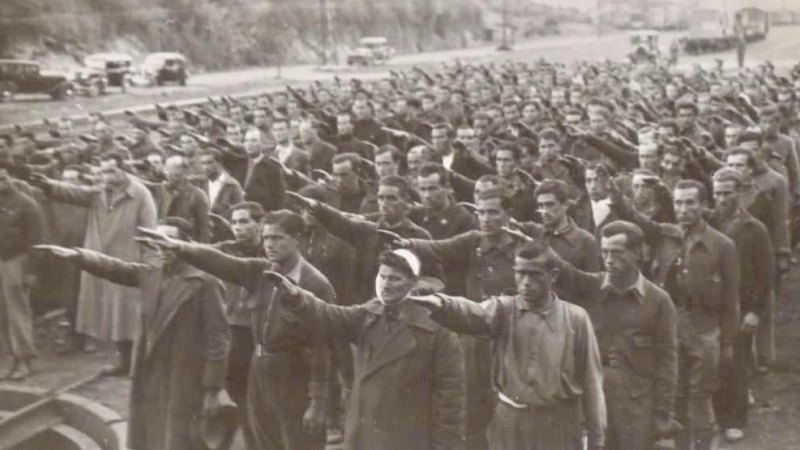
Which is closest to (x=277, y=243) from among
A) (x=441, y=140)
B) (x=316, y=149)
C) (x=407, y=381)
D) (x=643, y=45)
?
(x=407, y=381)

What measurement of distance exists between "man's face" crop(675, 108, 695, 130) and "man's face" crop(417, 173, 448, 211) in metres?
4.01

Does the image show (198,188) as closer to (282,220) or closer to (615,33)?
(282,220)

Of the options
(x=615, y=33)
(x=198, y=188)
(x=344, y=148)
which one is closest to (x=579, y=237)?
(x=198, y=188)

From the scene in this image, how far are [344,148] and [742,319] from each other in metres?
4.34

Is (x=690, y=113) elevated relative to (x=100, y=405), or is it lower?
elevated

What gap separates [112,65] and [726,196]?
5889mm

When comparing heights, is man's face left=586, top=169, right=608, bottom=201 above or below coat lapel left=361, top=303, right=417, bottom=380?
above

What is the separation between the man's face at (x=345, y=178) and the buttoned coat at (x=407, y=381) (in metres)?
2.79

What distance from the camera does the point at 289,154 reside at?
29.0 feet

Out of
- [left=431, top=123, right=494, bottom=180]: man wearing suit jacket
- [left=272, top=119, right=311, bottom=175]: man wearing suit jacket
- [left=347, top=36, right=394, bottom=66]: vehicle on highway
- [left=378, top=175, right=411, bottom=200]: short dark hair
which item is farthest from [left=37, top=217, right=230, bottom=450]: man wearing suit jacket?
[left=347, top=36, right=394, bottom=66]: vehicle on highway

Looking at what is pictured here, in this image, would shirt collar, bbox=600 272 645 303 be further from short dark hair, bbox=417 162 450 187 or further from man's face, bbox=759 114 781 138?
man's face, bbox=759 114 781 138

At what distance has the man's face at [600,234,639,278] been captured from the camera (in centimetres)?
447

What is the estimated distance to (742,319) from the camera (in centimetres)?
602

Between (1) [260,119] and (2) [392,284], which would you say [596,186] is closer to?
(2) [392,284]
